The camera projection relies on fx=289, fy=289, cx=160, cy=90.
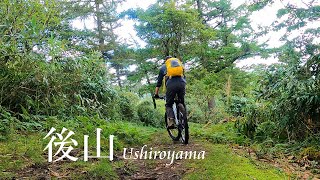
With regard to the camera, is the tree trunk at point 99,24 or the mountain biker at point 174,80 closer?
the mountain biker at point 174,80

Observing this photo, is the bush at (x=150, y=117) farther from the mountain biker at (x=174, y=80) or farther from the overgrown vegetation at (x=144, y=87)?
the mountain biker at (x=174, y=80)

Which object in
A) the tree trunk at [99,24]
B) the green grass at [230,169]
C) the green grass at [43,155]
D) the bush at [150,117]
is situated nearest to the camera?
the green grass at [230,169]

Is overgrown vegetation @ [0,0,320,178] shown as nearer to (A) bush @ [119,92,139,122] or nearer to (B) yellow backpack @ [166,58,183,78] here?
(A) bush @ [119,92,139,122]

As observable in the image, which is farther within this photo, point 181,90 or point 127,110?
point 127,110

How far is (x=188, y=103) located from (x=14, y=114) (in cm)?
942

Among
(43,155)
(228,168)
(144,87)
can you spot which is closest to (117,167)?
(43,155)

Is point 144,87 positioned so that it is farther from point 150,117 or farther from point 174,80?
point 174,80

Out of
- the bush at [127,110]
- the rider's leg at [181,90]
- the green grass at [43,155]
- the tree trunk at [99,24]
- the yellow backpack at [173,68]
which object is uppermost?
the tree trunk at [99,24]

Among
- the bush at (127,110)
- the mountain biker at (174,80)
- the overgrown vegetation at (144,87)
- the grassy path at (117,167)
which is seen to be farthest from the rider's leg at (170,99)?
the bush at (127,110)

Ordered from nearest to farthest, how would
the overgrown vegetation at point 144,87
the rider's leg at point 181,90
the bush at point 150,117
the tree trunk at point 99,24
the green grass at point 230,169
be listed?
1. the green grass at point 230,169
2. the overgrown vegetation at point 144,87
3. the rider's leg at point 181,90
4. the bush at point 150,117
5. the tree trunk at point 99,24

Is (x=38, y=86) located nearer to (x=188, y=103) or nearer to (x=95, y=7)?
(x=188, y=103)

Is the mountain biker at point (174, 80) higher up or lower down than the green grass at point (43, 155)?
higher up

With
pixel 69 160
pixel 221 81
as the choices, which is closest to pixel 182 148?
pixel 69 160

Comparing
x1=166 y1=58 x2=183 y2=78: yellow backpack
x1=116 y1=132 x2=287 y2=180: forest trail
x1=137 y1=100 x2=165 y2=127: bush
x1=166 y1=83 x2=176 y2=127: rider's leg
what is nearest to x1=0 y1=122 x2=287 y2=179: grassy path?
x1=116 y1=132 x2=287 y2=180: forest trail
